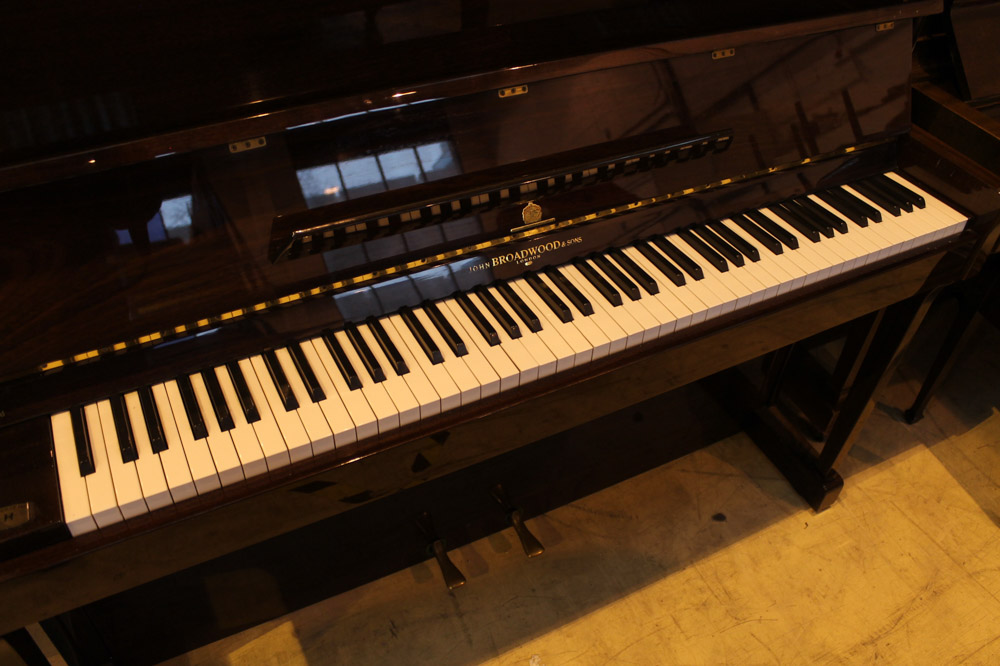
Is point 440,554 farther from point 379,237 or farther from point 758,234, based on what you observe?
point 758,234

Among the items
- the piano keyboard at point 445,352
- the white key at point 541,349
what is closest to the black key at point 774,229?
the piano keyboard at point 445,352

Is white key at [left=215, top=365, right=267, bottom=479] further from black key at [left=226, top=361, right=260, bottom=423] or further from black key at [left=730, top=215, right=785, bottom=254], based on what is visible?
black key at [left=730, top=215, right=785, bottom=254]

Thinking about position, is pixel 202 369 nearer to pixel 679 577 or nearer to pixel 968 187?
pixel 679 577

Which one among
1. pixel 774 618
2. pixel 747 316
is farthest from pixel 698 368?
pixel 774 618

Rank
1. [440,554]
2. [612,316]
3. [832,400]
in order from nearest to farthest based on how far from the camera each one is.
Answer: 1. [612,316]
2. [440,554]
3. [832,400]

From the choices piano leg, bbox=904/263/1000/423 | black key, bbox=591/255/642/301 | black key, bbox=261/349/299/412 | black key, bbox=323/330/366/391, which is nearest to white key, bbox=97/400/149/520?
black key, bbox=261/349/299/412

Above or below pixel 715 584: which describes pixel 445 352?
above

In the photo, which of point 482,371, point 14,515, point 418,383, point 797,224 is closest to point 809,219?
point 797,224

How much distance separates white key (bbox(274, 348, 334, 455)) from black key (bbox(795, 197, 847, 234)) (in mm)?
1046

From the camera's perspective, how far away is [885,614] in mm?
1826

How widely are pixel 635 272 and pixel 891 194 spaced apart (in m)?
0.65

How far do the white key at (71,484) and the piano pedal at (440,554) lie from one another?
34.4 inches

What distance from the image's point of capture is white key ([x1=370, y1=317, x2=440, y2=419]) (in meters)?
1.16

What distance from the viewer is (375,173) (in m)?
1.22
